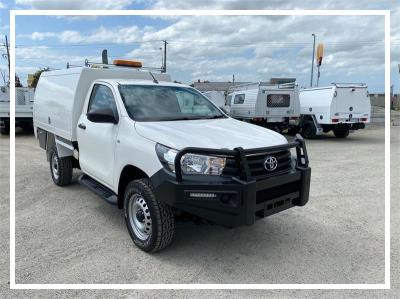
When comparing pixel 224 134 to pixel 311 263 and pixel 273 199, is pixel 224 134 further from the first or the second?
pixel 311 263

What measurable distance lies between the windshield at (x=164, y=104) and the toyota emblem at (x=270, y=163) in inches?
54.2

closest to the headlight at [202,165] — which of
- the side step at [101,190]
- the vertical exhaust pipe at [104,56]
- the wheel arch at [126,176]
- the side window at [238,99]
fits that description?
the wheel arch at [126,176]

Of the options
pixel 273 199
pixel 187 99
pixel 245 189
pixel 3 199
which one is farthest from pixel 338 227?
pixel 3 199

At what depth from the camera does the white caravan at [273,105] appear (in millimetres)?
16594

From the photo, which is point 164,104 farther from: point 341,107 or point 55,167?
point 341,107

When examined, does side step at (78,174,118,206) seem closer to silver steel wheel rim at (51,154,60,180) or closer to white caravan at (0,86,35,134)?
silver steel wheel rim at (51,154,60,180)

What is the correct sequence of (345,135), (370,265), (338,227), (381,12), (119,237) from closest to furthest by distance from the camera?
(381,12) < (370,265) < (119,237) < (338,227) < (345,135)

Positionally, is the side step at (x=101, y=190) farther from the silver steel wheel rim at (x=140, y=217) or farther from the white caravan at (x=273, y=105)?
the white caravan at (x=273, y=105)

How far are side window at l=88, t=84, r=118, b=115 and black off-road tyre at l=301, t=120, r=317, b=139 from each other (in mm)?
12922

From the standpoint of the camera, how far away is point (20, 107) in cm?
1627

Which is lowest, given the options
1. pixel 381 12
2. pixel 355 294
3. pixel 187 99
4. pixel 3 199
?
pixel 355 294

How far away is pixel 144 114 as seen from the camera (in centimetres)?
459

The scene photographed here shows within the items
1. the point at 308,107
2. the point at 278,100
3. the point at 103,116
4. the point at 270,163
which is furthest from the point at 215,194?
the point at 308,107

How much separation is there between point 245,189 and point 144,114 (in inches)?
68.8
